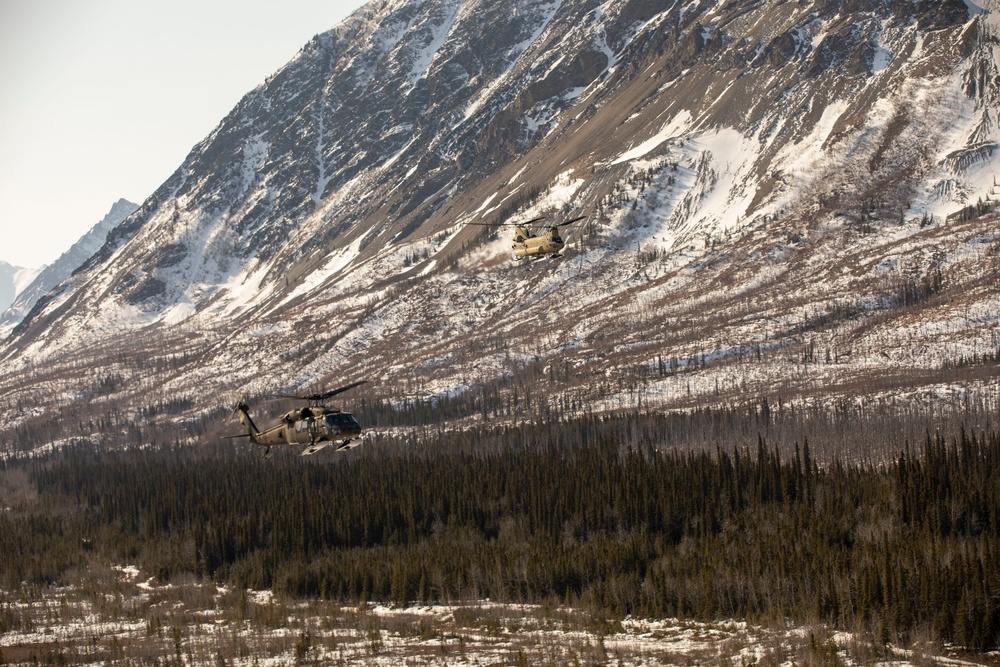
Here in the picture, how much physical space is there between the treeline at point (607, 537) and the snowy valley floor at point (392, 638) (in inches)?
159

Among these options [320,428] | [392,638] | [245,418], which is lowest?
[392,638]

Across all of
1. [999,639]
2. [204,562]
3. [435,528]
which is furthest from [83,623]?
[999,639]

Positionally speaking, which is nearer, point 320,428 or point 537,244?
point 320,428

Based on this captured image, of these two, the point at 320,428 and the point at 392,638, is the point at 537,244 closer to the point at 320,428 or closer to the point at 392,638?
the point at 392,638

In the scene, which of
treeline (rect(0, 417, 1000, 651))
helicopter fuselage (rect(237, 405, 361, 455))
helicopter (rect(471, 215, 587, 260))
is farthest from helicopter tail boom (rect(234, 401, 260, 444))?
helicopter (rect(471, 215, 587, 260))

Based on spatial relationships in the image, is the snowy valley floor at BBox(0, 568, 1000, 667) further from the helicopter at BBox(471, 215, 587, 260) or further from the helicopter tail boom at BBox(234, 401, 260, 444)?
the helicopter at BBox(471, 215, 587, 260)

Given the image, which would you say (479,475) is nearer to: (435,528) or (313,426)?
(435,528)

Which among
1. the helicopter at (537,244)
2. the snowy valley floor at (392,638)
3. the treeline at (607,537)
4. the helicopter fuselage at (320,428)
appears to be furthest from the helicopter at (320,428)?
the helicopter at (537,244)

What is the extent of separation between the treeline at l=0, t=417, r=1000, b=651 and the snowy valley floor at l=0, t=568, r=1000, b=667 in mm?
4035

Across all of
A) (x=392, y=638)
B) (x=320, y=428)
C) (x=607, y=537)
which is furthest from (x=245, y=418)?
(x=607, y=537)

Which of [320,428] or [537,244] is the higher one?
[537,244]

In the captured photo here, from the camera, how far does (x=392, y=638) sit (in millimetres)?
117375

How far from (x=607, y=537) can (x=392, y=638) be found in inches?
1562

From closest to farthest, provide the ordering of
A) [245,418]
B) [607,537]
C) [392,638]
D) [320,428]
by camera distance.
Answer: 1. [320,428]
2. [392,638]
3. [245,418]
4. [607,537]
